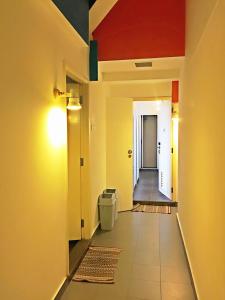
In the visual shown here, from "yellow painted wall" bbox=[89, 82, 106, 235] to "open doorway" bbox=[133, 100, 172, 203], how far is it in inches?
58.5

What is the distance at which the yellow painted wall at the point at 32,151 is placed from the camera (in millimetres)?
1590

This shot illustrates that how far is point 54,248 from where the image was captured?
2404 mm

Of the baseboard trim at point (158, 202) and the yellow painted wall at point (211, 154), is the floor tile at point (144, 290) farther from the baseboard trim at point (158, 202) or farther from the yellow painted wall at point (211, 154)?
the baseboard trim at point (158, 202)

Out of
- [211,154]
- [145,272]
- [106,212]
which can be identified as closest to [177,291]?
[145,272]

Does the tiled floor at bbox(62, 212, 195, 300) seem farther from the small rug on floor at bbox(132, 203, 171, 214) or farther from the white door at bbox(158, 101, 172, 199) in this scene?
the white door at bbox(158, 101, 172, 199)

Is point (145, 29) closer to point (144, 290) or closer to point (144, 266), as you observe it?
point (144, 266)

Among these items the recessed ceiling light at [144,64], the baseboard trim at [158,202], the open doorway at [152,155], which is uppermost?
the recessed ceiling light at [144,64]

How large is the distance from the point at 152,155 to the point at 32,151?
8.24m

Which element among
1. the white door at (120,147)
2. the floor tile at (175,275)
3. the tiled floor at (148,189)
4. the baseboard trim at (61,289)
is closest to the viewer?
the baseboard trim at (61,289)

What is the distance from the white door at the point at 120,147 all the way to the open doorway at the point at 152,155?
74cm

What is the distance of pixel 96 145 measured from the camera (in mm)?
4160

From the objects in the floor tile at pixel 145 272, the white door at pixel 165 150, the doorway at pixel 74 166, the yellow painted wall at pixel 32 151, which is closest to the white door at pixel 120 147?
the white door at pixel 165 150

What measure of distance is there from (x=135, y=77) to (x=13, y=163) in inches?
122

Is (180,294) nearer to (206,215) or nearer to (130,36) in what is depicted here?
(206,215)
